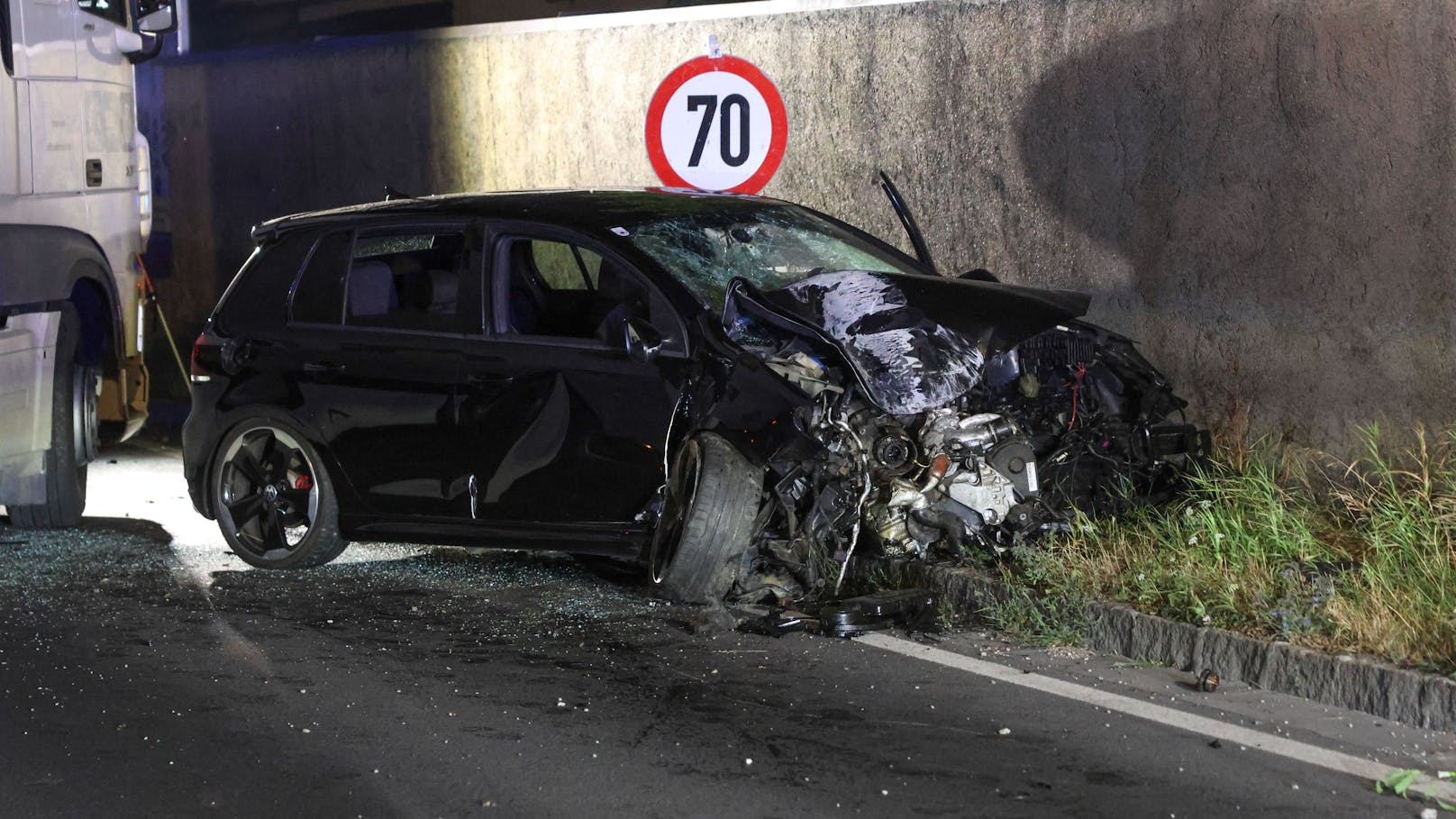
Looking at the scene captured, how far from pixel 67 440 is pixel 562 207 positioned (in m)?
3.29

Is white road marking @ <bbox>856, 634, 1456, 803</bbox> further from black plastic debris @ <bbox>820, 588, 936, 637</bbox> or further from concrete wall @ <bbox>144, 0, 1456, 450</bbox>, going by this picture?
concrete wall @ <bbox>144, 0, 1456, 450</bbox>

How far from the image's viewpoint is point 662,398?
7.21 m

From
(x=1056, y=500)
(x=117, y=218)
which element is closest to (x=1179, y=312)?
(x=1056, y=500)

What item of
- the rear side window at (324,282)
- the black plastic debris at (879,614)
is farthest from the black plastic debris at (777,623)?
the rear side window at (324,282)

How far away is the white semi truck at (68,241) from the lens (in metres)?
9.11

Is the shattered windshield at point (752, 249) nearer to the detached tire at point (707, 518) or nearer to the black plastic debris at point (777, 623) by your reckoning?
the detached tire at point (707, 518)

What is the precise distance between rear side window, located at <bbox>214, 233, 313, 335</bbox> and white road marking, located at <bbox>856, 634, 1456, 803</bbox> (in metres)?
3.14

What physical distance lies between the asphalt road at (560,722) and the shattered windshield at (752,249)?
131cm

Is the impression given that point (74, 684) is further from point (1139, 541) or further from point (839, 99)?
point (839, 99)

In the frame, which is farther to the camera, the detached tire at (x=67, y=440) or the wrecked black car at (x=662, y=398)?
the detached tire at (x=67, y=440)

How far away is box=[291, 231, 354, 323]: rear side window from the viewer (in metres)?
8.27

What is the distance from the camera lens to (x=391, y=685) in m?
6.38

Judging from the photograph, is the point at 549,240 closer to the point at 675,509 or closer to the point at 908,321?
the point at 675,509

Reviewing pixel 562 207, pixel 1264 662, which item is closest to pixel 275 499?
pixel 562 207
